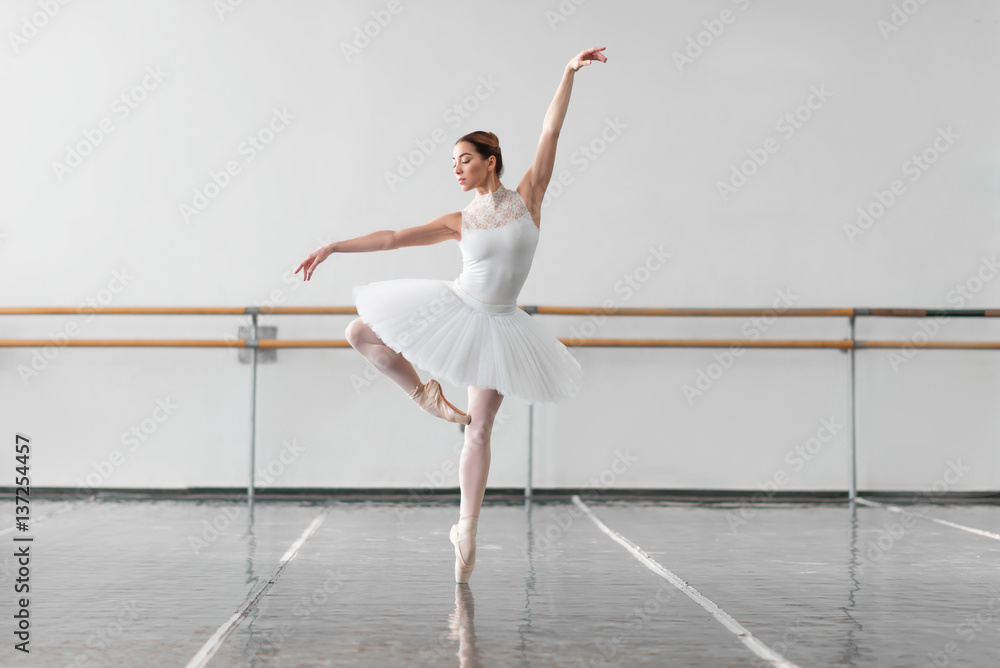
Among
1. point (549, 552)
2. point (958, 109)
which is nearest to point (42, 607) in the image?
point (549, 552)

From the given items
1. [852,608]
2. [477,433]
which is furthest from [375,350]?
[852,608]

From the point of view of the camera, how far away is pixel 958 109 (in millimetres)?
5266

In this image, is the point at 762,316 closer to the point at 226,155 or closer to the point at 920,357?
the point at 920,357

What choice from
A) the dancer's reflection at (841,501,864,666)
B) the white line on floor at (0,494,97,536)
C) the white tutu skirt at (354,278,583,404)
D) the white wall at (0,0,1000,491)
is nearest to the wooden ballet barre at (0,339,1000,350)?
the white wall at (0,0,1000,491)

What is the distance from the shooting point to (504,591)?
2479mm

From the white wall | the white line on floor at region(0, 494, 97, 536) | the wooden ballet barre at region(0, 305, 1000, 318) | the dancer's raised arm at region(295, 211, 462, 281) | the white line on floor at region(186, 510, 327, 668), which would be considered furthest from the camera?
the white wall

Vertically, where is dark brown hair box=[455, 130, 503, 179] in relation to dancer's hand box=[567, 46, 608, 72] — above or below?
below

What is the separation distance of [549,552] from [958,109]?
11.7 feet

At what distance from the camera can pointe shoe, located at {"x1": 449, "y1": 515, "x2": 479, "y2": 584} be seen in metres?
2.52

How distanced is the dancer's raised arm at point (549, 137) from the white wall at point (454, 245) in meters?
2.43

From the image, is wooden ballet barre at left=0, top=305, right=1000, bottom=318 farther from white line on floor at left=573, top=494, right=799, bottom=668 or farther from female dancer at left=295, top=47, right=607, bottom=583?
female dancer at left=295, top=47, right=607, bottom=583

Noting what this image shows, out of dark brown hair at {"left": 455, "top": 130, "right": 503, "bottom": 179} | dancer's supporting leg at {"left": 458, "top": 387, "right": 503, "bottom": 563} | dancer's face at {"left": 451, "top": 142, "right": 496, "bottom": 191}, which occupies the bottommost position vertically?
dancer's supporting leg at {"left": 458, "top": 387, "right": 503, "bottom": 563}

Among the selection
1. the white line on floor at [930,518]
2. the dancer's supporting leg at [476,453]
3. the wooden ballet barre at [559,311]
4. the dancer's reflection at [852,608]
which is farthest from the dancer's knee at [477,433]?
the wooden ballet barre at [559,311]

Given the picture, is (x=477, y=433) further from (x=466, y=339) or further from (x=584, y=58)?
(x=584, y=58)
